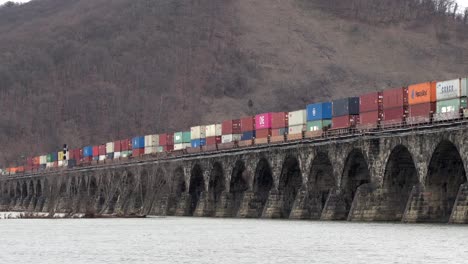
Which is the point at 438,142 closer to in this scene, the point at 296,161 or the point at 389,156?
the point at 389,156

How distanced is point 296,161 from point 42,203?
277 ft

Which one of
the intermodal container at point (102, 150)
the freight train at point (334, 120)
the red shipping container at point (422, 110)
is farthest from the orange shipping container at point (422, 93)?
the intermodal container at point (102, 150)

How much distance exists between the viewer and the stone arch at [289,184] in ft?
339

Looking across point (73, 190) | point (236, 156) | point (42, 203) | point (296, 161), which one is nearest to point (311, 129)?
point (296, 161)

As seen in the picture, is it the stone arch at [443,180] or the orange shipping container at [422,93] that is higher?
the orange shipping container at [422,93]

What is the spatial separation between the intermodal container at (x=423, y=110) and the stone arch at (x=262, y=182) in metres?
24.9

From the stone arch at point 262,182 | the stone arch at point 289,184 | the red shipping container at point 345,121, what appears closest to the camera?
the red shipping container at point 345,121

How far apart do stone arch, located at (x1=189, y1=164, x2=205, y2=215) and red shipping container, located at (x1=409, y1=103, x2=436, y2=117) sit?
45.7 m

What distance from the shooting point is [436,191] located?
7938cm

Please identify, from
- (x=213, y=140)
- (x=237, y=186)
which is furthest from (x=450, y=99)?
(x=213, y=140)

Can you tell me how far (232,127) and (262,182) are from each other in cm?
1690

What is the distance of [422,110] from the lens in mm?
83875

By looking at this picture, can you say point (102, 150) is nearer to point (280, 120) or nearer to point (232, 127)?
point (232, 127)

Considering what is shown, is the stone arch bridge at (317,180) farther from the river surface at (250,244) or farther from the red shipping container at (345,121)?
the river surface at (250,244)
